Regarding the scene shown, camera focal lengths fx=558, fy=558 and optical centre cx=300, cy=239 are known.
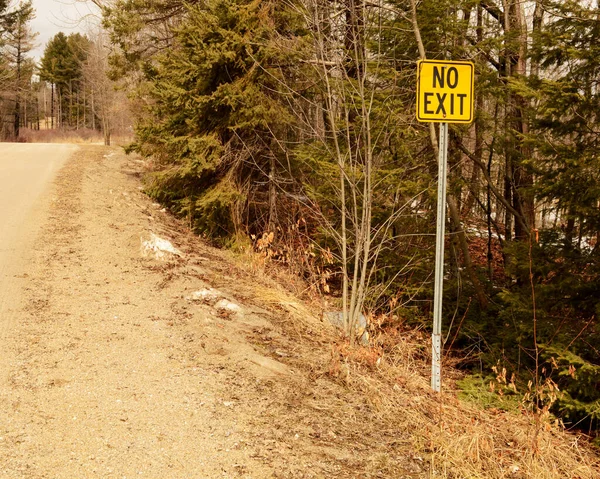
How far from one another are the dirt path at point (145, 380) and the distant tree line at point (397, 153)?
1607mm

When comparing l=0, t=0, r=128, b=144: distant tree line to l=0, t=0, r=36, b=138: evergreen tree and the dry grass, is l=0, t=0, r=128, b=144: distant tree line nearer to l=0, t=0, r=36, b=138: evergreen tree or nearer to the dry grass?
l=0, t=0, r=36, b=138: evergreen tree

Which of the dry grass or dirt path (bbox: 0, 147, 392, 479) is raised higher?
dirt path (bbox: 0, 147, 392, 479)

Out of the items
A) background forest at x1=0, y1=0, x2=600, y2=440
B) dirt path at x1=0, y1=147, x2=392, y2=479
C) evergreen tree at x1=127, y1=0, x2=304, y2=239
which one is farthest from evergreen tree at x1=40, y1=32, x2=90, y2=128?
dirt path at x1=0, y1=147, x2=392, y2=479

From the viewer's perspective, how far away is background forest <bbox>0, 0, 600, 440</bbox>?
6004 millimetres

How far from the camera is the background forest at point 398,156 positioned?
6.00 meters

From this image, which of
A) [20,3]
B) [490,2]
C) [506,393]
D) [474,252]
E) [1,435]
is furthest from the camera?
[20,3]

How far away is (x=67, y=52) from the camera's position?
2233 inches

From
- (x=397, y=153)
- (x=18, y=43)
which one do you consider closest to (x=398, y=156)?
(x=397, y=153)

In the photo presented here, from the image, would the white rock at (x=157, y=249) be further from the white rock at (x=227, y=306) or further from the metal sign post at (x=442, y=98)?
the metal sign post at (x=442, y=98)

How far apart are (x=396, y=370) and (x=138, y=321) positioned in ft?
8.99

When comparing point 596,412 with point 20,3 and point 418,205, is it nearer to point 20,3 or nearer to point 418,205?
point 418,205

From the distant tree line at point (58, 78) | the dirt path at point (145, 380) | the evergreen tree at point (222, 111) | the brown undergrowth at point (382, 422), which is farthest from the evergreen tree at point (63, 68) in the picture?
the brown undergrowth at point (382, 422)

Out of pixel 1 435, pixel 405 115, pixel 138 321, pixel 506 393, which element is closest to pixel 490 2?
pixel 405 115

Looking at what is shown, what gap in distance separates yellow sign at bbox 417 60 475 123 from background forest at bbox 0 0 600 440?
3.63ft
